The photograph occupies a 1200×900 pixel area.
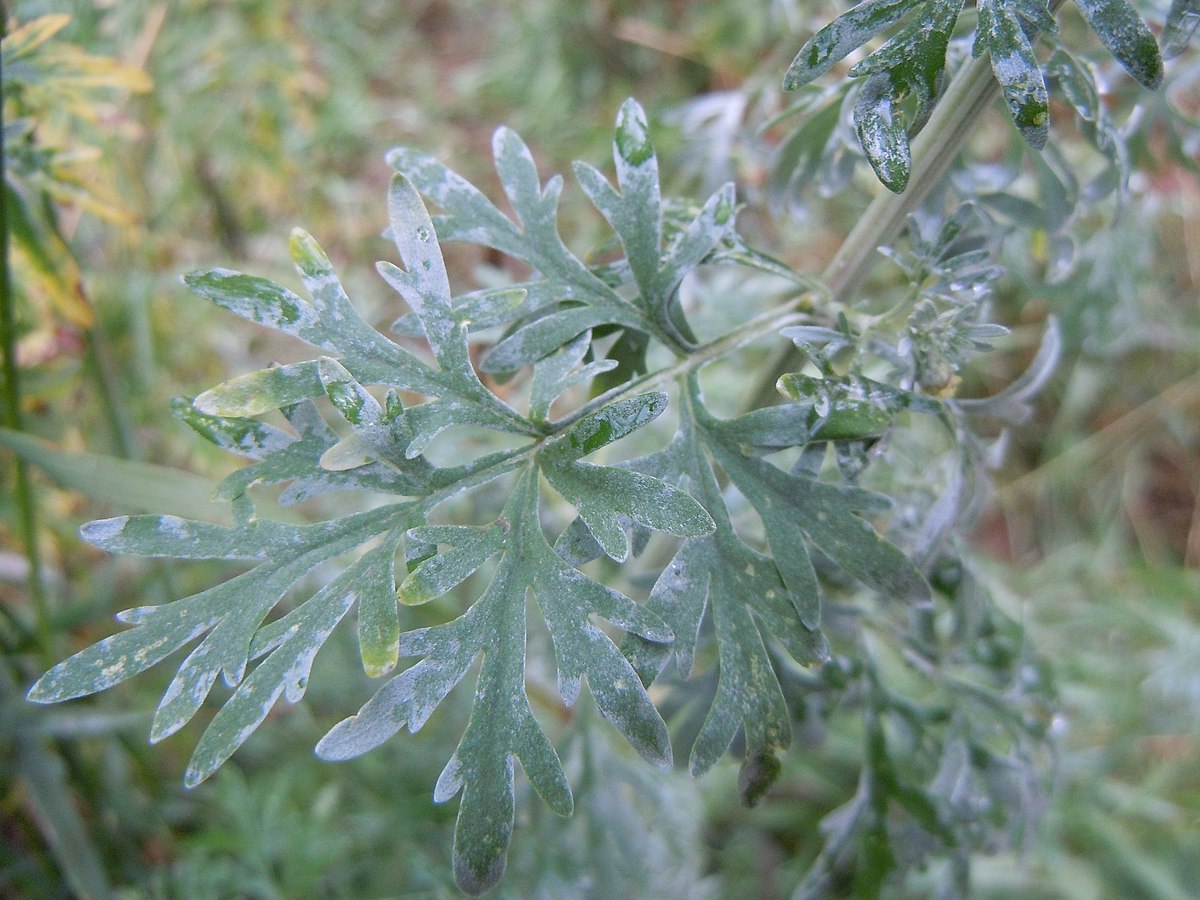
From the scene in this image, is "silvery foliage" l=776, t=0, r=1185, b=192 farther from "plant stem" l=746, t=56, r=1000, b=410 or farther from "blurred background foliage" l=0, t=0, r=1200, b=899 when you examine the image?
"blurred background foliage" l=0, t=0, r=1200, b=899

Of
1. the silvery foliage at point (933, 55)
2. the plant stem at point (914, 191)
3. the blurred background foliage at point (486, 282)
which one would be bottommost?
the blurred background foliage at point (486, 282)

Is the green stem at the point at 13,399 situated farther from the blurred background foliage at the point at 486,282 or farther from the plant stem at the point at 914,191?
the plant stem at the point at 914,191

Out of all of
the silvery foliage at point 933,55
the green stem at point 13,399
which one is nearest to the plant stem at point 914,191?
the silvery foliage at point 933,55

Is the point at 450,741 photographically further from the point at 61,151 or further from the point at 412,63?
the point at 412,63

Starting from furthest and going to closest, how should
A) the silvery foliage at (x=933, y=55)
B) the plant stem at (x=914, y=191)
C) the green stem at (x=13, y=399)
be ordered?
1. the green stem at (x=13, y=399)
2. the plant stem at (x=914, y=191)
3. the silvery foliage at (x=933, y=55)

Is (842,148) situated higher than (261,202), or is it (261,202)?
(842,148)

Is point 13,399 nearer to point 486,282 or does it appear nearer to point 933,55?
point 486,282

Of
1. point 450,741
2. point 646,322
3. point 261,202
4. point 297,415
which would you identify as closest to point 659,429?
point 450,741
